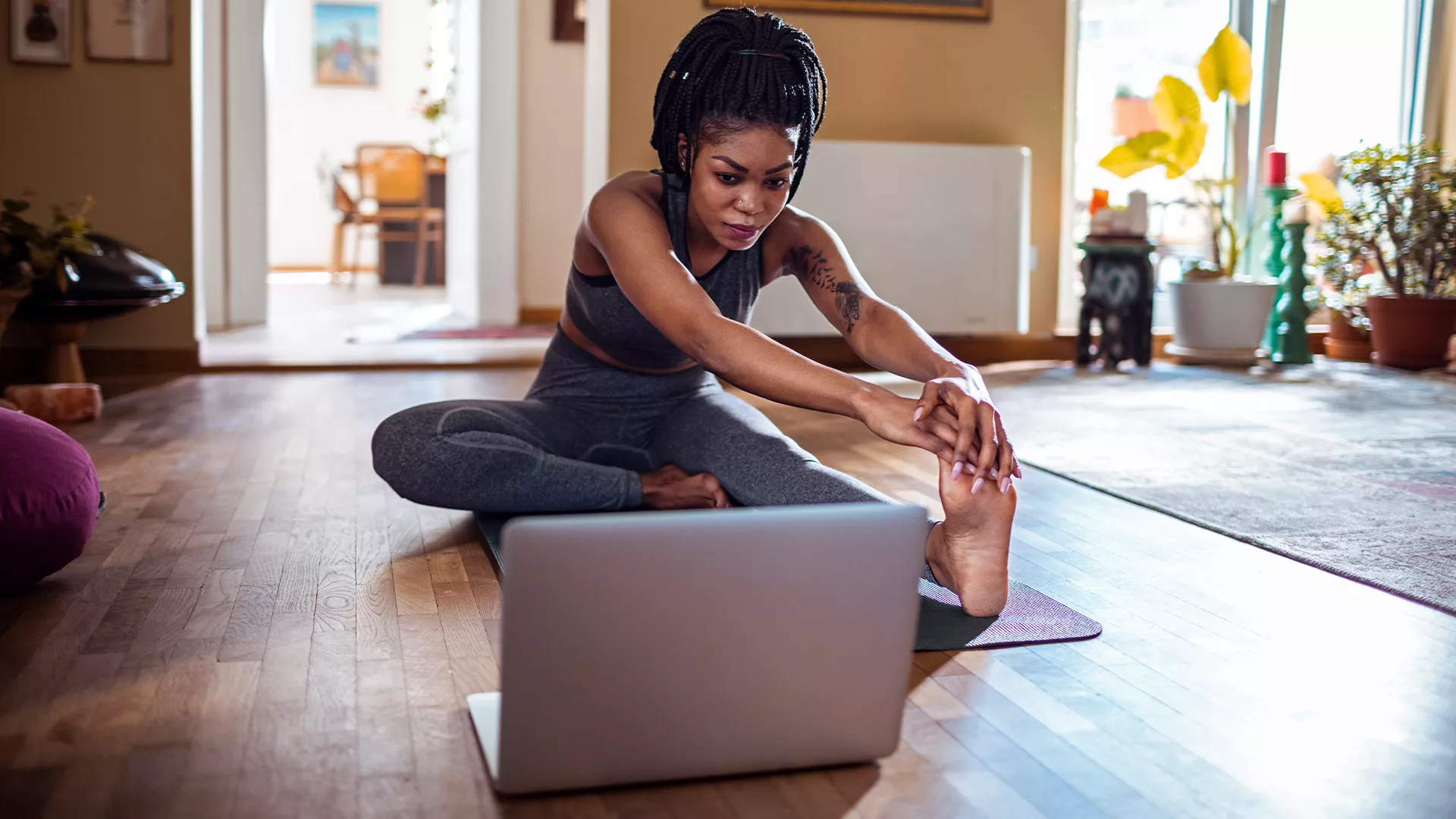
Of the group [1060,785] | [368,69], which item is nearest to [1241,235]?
[1060,785]

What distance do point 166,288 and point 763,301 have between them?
1859 mm

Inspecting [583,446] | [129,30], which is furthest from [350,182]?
[583,446]

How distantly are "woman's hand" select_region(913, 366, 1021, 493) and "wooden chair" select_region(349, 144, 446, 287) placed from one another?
733cm

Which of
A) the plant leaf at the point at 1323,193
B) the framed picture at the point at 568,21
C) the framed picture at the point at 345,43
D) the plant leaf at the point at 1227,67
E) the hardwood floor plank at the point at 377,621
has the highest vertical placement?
the framed picture at the point at 345,43

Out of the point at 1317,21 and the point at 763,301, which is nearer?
the point at 763,301

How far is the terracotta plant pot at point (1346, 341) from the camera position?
16.7 ft

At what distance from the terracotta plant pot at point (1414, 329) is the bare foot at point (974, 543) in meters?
3.74

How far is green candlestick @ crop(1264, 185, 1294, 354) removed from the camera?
484cm

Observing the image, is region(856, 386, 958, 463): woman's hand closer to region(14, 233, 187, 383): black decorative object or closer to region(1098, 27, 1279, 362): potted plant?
region(14, 233, 187, 383): black decorative object

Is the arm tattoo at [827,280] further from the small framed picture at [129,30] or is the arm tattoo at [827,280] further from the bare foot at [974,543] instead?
the small framed picture at [129,30]

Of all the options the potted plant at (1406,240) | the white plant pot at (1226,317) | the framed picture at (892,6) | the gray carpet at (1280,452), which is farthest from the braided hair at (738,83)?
the potted plant at (1406,240)

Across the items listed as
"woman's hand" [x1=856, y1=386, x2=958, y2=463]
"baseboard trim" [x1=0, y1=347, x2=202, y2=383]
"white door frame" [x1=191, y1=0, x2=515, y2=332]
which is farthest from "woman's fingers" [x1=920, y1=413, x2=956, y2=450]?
"white door frame" [x1=191, y1=0, x2=515, y2=332]

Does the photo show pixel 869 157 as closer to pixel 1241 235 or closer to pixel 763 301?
pixel 763 301

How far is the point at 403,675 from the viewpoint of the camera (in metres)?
1.38
